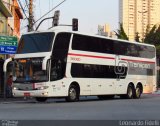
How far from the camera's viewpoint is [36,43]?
76.2 ft

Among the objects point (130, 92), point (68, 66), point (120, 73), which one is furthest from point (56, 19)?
point (68, 66)

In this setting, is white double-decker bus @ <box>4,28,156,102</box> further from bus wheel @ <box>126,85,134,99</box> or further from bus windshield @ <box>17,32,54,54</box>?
bus wheel @ <box>126,85,134,99</box>

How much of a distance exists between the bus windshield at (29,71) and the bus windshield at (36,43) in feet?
1.70

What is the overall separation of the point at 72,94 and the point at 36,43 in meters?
3.09

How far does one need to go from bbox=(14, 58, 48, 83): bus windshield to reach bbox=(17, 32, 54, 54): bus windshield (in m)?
0.52

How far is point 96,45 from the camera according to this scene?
25.3 meters

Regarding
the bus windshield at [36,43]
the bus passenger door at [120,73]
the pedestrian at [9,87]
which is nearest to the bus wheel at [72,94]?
the bus windshield at [36,43]

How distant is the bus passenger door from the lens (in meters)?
27.1

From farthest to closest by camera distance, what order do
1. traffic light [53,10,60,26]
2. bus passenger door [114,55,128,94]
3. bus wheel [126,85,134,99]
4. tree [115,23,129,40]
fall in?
tree [115,23,129,40] < traffic light [53,10,60,26] < bus wheel [126,85,134,99] < bus passenger door [114,55,128,94]

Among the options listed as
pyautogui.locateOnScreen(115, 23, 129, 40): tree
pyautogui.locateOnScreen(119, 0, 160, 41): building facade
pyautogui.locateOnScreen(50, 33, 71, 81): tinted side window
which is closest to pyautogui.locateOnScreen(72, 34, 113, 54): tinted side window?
pyautogui.locateOnScreen(50, 33, 71, 81): tinted side window

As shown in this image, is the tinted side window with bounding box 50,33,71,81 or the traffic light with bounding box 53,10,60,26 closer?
the tinted side window with bounding box 50,33,71,81

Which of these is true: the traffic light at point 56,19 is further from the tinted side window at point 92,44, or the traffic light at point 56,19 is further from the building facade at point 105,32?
the building facade at point 105,32

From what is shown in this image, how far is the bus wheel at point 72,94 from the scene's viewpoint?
2338 cm

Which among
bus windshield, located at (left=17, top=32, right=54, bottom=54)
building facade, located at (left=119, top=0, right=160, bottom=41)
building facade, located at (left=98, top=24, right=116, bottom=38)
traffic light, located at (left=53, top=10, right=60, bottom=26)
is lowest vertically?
bus windshield, located at (left=17, top=32, right=54, bottom=54)
